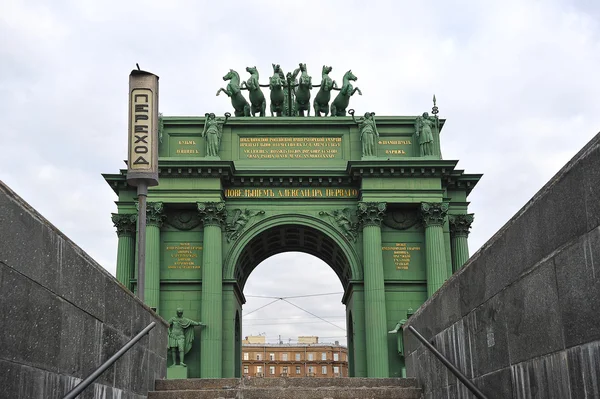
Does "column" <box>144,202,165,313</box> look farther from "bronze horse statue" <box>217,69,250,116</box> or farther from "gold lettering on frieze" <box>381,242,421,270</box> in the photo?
"gold lettering on frieze" <box>381,242,421,270</box>

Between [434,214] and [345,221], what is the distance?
3.99 meters

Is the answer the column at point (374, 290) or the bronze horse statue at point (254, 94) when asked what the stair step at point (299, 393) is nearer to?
the column at point (374, 290)

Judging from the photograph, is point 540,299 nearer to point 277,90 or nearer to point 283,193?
point 283,193

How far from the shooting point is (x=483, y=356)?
8586mm

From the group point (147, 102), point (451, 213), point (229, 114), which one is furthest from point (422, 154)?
point (147, 102)

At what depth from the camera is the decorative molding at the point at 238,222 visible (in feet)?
→ 106

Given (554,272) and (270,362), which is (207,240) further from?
(270,362)

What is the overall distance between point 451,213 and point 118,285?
85.2 feet

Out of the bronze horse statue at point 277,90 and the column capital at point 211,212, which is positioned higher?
the bronze horse statue at point 277,90

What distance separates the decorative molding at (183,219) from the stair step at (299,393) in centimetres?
2042

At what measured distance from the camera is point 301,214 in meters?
32.5

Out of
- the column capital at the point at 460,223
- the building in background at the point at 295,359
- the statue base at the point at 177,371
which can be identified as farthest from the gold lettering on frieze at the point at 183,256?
the building in background at the point at 295,359

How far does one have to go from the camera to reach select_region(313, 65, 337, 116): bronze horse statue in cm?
3412

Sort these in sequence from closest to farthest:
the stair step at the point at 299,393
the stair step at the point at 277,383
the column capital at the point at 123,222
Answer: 1. the stair step at the point at 299,393
2. the stair step at the point at 277,383
3. the column capital at the point at 123,222
